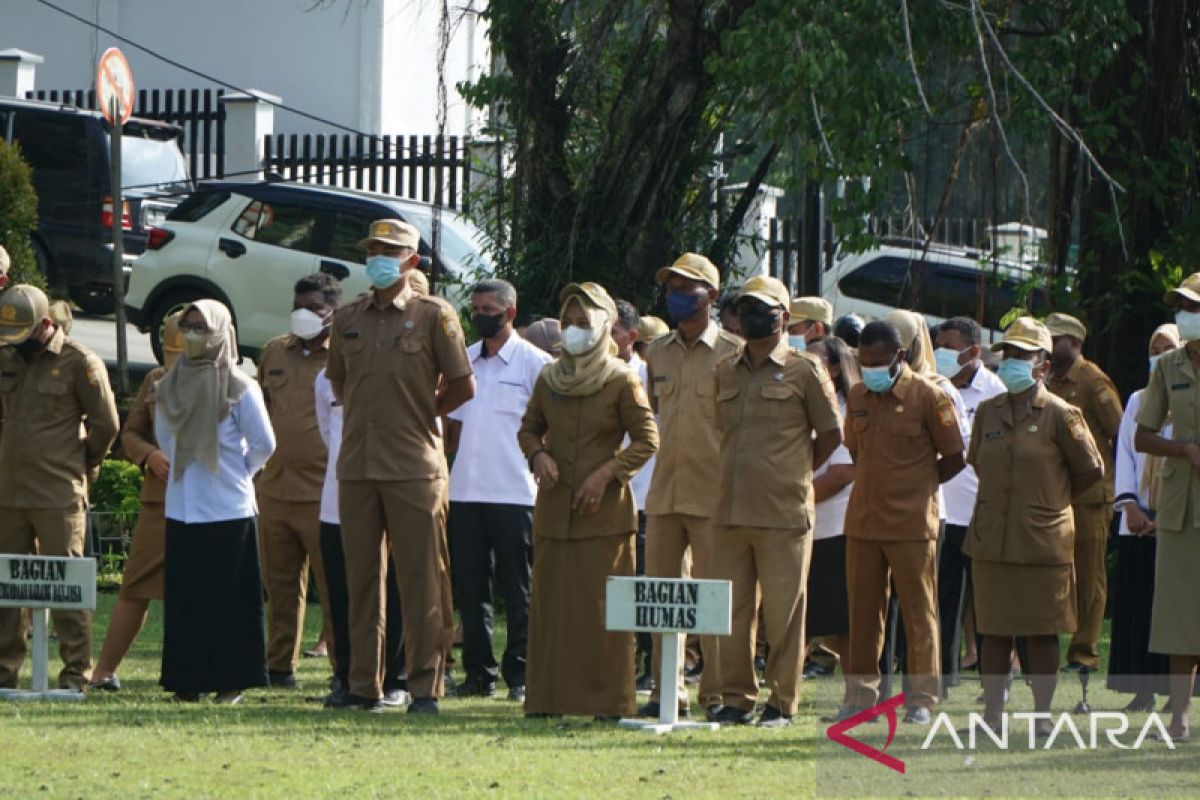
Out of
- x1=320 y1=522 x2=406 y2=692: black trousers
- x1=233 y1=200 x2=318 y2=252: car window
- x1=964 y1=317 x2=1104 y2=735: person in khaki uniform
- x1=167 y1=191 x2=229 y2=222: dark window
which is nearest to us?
x1=964 y1=317 x2=1104 y2=735: person in khaki uniform

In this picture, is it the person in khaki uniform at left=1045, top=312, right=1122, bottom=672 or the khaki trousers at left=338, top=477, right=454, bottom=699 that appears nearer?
the khaki trousers at left=338, top=477, right=454, bottom=699

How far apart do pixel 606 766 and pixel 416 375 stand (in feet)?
7.80

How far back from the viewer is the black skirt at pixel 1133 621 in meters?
11.3

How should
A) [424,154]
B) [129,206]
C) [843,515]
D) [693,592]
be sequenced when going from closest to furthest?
[693,592] < [843,515] < [129,206] < [424,154]

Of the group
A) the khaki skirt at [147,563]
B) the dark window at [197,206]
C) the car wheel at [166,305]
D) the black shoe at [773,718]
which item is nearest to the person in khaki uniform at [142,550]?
the khaki skirt at [147,563]

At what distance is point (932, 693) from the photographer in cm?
1066

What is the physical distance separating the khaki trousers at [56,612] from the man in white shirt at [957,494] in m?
4.35

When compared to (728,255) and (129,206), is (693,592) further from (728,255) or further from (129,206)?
(129,206)

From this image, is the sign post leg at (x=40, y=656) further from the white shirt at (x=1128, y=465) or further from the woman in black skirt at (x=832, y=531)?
the white shirt at (x=1128, y=465)

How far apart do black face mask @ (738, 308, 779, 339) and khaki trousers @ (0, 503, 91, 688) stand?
358 cm

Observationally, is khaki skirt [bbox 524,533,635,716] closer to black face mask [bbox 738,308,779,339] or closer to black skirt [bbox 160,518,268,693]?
black face mask [bbox 738,308,779,339]

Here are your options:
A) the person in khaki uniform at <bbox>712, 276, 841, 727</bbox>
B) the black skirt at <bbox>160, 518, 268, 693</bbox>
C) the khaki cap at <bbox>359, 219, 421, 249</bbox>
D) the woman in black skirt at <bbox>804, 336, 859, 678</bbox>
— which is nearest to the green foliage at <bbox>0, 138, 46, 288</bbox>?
the black skirt at <bbox>160, 518, 268, 693</bbox>

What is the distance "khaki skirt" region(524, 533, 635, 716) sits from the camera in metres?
→ 10.5

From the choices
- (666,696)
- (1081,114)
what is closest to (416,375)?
(666,696)
